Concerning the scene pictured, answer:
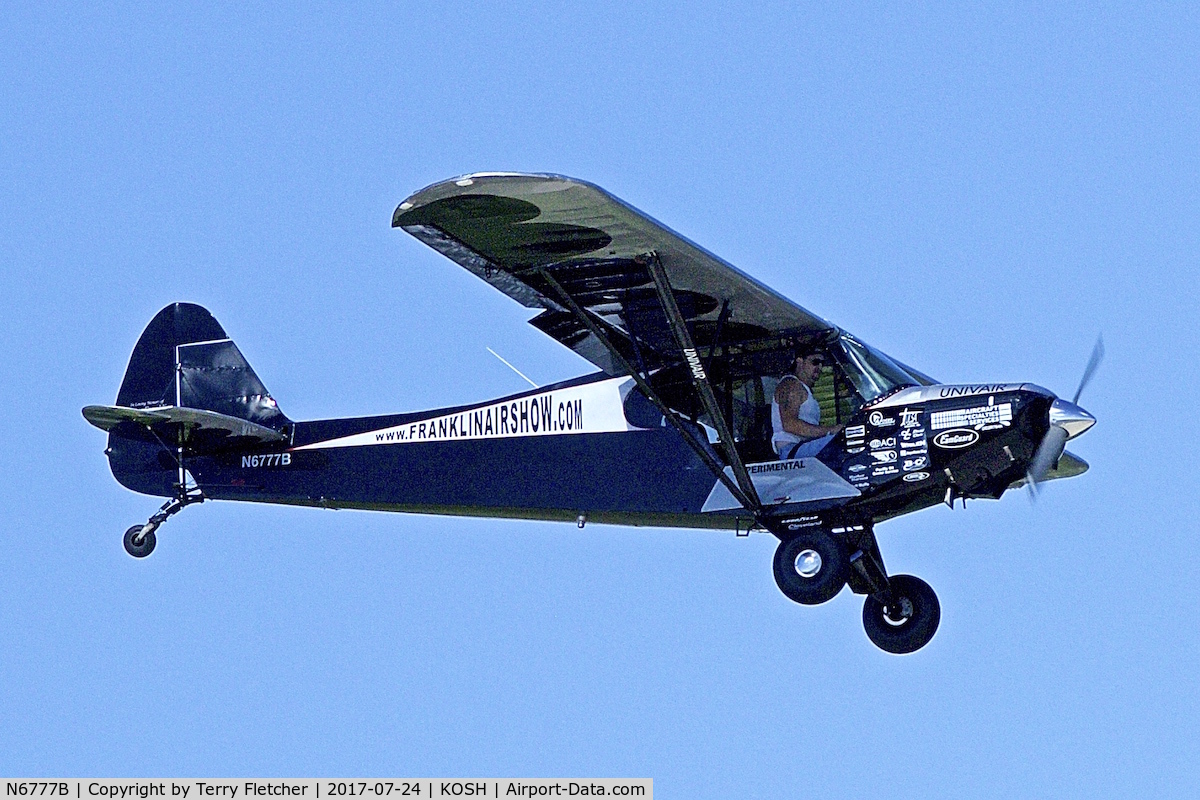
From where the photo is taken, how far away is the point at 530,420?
14.6m

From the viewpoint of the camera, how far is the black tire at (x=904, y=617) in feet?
45.8

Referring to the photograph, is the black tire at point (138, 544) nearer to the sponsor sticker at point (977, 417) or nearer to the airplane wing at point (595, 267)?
the airplane wing at point (595, 267)

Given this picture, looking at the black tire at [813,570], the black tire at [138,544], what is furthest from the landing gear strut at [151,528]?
the black tire at [813,570]

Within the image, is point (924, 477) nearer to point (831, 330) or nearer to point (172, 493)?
point (831, 330)

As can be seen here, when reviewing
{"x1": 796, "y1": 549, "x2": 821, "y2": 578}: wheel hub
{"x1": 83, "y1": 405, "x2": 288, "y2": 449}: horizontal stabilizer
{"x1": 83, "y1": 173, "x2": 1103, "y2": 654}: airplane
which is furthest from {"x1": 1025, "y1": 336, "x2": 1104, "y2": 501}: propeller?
{"x1": 83, "y1": 405, "x2": 288, "y2": 449}: horizontal stabilizer

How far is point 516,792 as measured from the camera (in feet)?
37.5

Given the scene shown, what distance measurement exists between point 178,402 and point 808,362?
565 cm

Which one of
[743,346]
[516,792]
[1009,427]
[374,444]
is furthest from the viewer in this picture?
[374,444]

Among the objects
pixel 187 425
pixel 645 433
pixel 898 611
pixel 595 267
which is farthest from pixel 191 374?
pixel 898 611

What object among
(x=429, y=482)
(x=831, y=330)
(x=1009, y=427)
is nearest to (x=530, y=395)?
(x=429, y=482)

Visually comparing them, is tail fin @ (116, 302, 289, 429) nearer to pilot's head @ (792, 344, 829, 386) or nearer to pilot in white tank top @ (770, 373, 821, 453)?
pilot in white tank top @ (770, 373, 821, 453)

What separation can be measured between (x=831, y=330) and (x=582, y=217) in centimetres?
251

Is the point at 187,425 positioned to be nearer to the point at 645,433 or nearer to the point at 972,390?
the point at 645,433

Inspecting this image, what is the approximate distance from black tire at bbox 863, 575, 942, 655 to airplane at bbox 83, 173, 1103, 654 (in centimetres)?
1
